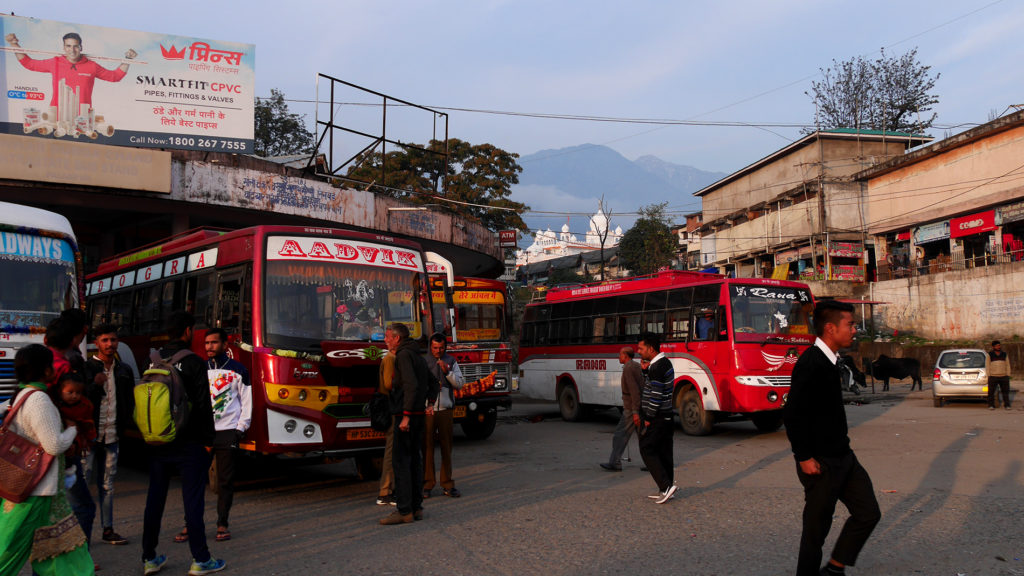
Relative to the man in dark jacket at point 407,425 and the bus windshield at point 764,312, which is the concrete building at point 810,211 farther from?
the man in dark jacket at point 407,425

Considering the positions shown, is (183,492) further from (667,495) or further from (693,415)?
(693,415)

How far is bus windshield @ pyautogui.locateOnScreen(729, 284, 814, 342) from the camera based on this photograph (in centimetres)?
1417

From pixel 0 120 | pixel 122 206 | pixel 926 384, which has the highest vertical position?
pixel 0 120

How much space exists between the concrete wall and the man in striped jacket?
1075 inches

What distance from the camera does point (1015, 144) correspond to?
31.7 meters

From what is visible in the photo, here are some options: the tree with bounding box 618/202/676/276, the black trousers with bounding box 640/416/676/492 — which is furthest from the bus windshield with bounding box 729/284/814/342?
the tree with bounding box 618/202/676/276

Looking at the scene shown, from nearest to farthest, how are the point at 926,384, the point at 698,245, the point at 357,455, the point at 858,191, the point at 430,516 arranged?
the point at 430,516 < the point at 357,455 < the point at 926,384 < the point at 858,191 < the point at 698,245

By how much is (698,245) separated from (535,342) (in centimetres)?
4457

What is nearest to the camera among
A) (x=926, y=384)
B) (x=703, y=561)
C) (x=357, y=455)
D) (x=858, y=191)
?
(x=703, y=561)

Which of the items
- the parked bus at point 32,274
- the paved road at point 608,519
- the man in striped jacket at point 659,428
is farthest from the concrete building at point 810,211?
the parked bus at point 32,274

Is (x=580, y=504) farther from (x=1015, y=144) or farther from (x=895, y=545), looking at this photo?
(x=1015, y=144)

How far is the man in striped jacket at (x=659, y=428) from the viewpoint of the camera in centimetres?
834

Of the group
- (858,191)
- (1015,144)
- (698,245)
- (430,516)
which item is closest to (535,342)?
(430,516)

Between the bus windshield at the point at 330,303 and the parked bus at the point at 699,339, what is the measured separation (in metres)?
6.65
